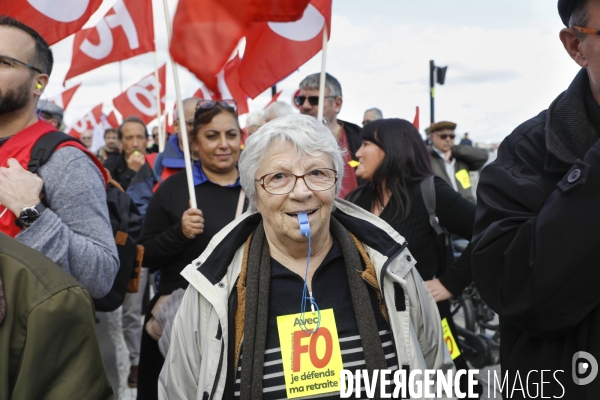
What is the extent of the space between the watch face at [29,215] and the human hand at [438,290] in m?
1.95

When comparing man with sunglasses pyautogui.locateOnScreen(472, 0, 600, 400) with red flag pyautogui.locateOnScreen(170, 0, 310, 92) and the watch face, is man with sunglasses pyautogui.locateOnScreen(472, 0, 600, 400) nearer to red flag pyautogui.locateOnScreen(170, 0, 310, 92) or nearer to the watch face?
red flag pyautogui.locateOnScreen(170, 0, 310, 92)

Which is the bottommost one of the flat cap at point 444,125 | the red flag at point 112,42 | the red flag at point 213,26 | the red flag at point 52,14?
the red flag at point 213,26

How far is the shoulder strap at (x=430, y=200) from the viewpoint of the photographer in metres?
3.20

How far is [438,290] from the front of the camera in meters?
3.24

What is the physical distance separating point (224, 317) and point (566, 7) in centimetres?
138

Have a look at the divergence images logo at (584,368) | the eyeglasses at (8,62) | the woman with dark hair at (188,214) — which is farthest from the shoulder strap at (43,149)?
the divergence images logo at (584,368)

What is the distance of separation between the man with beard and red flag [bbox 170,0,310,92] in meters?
0.55

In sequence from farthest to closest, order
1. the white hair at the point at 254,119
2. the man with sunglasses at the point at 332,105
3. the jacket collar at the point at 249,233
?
1. the white hair at the point at 254,119
2. the man with sunglasses at the point at 332,105
3. the jacket collar at the point at 249,233

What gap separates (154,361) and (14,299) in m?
2.03

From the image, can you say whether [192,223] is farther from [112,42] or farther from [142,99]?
[142,99]

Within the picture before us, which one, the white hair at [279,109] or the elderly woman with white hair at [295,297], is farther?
the white hair at [279,109]

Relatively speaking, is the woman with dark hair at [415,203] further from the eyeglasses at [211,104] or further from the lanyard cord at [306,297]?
the lanyard cord at [306,297]

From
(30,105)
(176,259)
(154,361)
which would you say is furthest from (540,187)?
(154,361)

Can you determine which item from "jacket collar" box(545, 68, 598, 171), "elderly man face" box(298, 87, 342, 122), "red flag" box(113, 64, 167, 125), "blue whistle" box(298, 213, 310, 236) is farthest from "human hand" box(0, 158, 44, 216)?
"red flag" box(113, 64, 167, 125)
